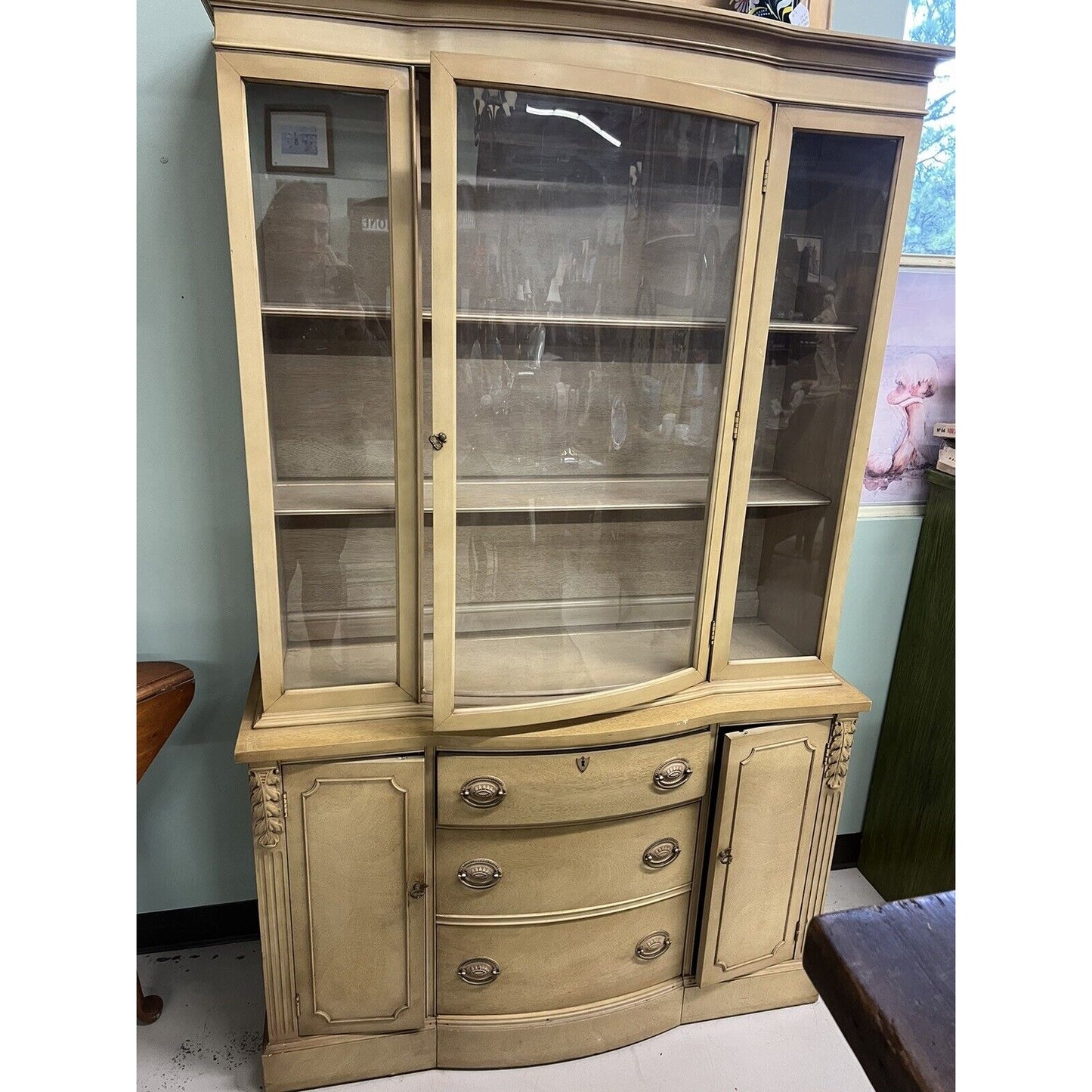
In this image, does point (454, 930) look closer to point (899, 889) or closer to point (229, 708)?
point (229, 708)

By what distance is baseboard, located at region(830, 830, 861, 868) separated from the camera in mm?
2545

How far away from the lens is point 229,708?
6.53 ft

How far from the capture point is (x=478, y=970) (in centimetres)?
176

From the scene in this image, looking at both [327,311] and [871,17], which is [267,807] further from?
[871,17]

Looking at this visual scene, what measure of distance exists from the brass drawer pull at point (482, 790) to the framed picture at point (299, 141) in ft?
3.92

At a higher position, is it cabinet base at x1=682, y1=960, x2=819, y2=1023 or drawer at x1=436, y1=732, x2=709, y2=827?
drawer at x1=436, y1=732, x2=709, y2=827

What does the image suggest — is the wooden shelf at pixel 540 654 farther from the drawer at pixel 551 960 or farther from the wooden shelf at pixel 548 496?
the drawer at pixel 551 960

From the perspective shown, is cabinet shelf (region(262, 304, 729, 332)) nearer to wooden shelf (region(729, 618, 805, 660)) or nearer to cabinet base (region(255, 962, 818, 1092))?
wooden shelf (region(729, 618, 805, 660))

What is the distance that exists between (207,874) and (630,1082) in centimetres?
119

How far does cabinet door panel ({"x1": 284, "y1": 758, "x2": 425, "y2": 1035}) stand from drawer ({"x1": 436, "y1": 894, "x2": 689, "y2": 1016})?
8cm

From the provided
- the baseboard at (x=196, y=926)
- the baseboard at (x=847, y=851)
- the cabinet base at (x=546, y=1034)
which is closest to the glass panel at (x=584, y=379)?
the cabinet base at (x=546, y=1034)

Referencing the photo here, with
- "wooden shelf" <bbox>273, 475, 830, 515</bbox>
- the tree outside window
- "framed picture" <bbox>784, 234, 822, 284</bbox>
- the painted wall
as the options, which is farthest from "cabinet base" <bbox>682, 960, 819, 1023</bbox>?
the painted wall

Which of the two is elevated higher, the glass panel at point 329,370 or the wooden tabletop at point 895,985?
the glass panel at point 329,370

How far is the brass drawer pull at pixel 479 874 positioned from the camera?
168 cm
